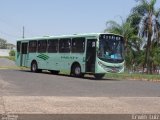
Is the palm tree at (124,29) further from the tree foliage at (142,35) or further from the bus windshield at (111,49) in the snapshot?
the bus windshield at (111,49)

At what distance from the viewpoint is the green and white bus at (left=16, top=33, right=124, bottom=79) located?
2828 centimetres

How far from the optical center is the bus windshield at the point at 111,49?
92.5 feet

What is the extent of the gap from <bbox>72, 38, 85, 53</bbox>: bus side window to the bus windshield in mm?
1571

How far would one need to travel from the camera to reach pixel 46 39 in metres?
33.8

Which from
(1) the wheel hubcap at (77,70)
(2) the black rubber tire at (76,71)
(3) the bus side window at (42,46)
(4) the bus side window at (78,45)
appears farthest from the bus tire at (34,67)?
(1) the wheel hubcap at (77,70)

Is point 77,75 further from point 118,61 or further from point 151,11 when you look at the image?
point 151,11

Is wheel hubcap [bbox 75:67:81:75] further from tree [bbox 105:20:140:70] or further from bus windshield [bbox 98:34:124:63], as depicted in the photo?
tree [bbox 105:20:140:70]

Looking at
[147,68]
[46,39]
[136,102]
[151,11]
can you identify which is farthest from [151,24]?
[136,102]

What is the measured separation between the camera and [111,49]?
28.6 metres

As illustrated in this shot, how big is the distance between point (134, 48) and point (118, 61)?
2729 cm

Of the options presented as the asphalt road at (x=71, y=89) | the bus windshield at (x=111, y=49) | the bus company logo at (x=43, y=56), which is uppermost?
the bus windshield at (x=111, y=49)

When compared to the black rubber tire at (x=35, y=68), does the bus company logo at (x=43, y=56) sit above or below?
above

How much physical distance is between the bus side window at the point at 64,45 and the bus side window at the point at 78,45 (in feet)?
2.09

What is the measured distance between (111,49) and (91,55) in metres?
1.36
